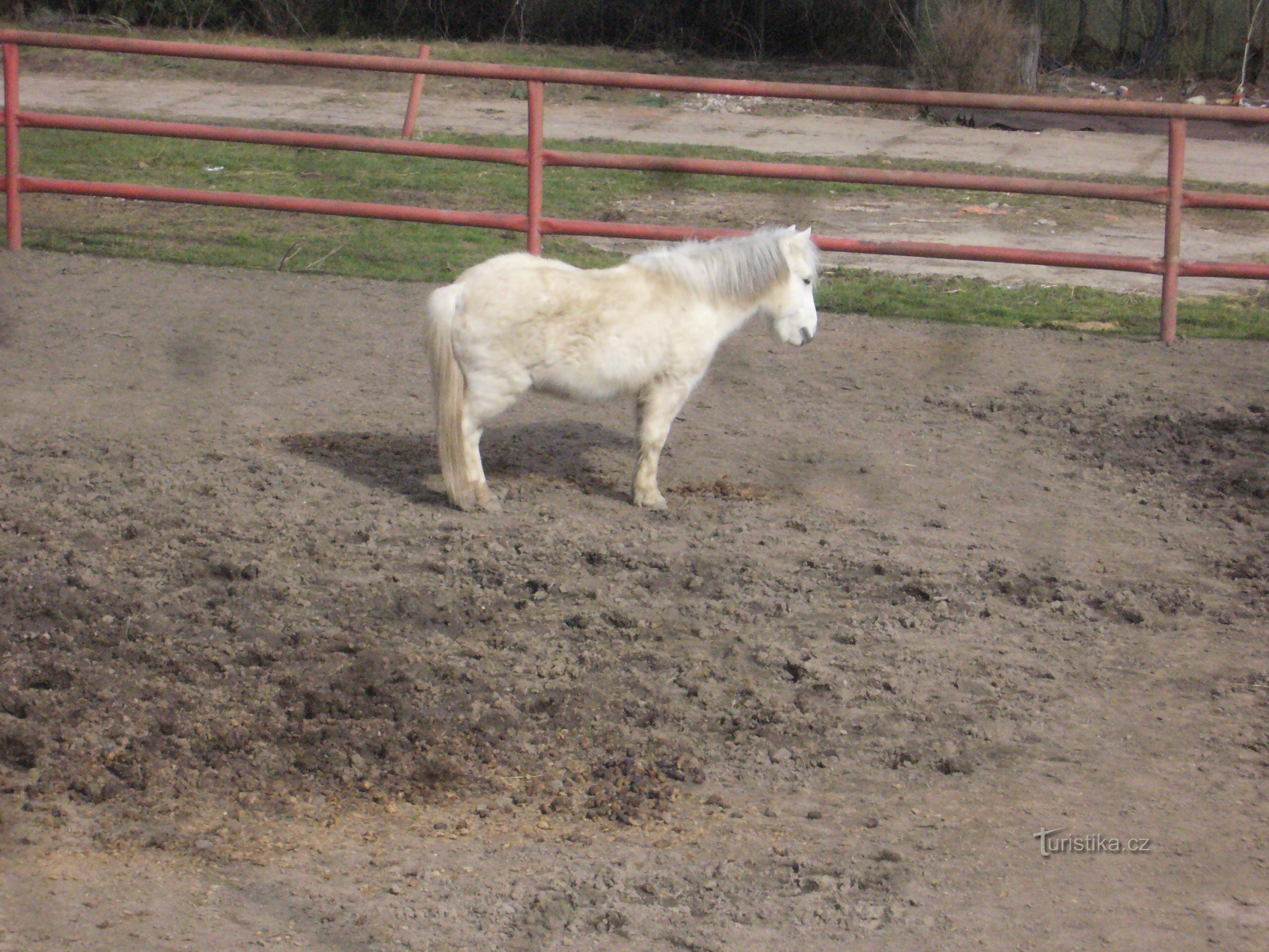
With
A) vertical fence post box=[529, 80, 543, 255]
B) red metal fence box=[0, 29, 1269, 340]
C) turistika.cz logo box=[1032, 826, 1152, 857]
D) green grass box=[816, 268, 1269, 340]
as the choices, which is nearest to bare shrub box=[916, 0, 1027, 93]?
green grass box=[816, 268, 1269, 340]

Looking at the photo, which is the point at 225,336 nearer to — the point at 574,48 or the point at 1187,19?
the point at 574,48

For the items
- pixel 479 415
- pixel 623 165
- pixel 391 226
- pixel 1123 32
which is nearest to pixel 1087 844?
pixel 479 415

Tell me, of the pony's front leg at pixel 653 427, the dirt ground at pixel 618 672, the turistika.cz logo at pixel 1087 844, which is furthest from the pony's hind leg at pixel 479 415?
the turistika.cz logo at pixel 1087 844

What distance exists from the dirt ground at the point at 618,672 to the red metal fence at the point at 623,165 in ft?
4.59

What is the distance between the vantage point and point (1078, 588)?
470 cm

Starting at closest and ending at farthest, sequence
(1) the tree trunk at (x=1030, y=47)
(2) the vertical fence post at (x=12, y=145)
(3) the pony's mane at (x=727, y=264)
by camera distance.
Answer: (3) the pony's mane at (x=727, y=264) → (2) the vertical fence post at (x=12, y=145) → (1) the tree trunk at (x=1030, y=47)

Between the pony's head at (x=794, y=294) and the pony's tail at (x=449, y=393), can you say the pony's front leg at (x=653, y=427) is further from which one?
the pony's tail at (x=449, y=393)

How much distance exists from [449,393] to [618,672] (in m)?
1.42

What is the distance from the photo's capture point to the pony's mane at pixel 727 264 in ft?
16.8

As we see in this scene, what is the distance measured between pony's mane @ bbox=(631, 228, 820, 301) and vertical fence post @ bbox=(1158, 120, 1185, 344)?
3.25 m

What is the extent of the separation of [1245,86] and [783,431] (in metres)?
15.8

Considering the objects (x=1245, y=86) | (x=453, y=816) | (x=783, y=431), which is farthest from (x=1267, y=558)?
(x=1245, y=86)

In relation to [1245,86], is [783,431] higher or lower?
lower

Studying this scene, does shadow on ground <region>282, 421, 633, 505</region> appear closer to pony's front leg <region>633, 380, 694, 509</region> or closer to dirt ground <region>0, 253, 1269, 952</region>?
dirt ground <region>0, 253, 1269, 952</region>
